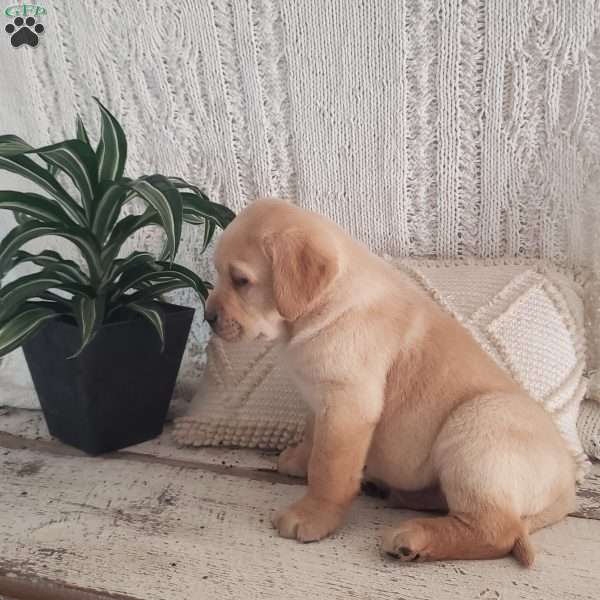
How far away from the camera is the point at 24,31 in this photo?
155 centimetres

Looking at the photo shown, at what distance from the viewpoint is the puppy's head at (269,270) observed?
0.95 metres

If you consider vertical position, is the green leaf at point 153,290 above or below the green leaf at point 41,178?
below

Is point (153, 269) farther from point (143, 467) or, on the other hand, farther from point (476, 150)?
point (476, 150)

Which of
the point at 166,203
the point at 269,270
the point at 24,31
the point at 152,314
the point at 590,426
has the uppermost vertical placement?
the point at 24,31

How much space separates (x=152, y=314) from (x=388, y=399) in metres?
0.47

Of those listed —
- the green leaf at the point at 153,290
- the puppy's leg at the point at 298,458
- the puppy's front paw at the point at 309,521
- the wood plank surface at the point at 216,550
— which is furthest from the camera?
the green leaf at the point at 153,290

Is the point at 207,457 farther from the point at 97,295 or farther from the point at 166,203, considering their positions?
the point at 166,203

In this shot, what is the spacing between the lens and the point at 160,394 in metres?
1.36

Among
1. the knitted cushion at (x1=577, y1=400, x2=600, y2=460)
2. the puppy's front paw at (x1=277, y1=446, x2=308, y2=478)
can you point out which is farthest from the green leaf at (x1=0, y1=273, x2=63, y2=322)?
the knitted cushion at (x1=577, y1=400, x2=600, y2=460)

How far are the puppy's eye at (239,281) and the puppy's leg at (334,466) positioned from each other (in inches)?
9.4

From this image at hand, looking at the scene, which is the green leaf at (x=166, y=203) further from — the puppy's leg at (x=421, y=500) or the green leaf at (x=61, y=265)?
the puppy's leg at (x=421, y=500)

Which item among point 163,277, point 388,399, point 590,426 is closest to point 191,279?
point 163,277

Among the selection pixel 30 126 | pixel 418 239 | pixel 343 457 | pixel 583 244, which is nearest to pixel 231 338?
pixel 343 457

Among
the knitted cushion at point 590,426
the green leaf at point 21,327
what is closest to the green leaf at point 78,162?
the green leaf at point 21,327
